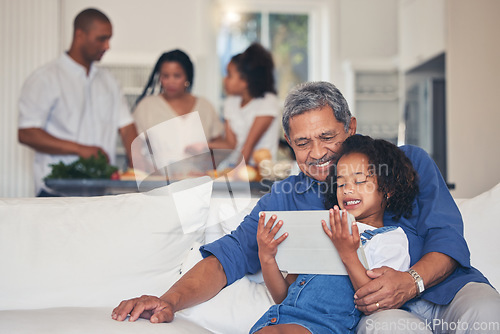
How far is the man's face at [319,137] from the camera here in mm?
1542

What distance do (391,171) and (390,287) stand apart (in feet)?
A: 1.06

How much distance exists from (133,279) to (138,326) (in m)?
0.36

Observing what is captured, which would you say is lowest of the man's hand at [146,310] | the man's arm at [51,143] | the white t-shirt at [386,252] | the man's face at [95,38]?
the man's hand at [146,310]

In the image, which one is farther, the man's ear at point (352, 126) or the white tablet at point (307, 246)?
the man's ear at point (352, 126)

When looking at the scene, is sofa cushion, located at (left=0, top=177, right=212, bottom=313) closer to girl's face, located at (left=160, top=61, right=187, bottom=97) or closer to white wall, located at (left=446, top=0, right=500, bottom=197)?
girl's face, located at (left=160, top=61, right=187, bottom=97)

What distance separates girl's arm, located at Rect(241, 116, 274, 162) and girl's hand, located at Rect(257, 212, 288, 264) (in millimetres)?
1754

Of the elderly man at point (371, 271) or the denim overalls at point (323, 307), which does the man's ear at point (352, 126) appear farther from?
the denim overalls at point (323, 307)

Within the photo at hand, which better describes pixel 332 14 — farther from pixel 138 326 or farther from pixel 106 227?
pixel 138 326

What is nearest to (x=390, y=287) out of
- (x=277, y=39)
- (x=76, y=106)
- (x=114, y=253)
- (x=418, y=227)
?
(x=418, y=227)

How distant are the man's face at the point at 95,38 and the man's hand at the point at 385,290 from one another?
7.74ft

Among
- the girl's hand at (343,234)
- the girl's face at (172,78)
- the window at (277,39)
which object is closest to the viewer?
the girl's hand at (343,234)

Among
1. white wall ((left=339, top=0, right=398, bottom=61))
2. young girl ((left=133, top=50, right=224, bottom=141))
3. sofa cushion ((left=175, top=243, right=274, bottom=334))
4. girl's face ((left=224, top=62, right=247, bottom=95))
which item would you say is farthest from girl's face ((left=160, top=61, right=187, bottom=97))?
white wall ((left=339, top=0, right=398, bottom=61))

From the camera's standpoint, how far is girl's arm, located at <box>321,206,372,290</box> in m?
1.26

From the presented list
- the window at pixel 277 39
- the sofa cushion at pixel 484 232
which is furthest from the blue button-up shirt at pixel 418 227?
the window at pixel 277 39
